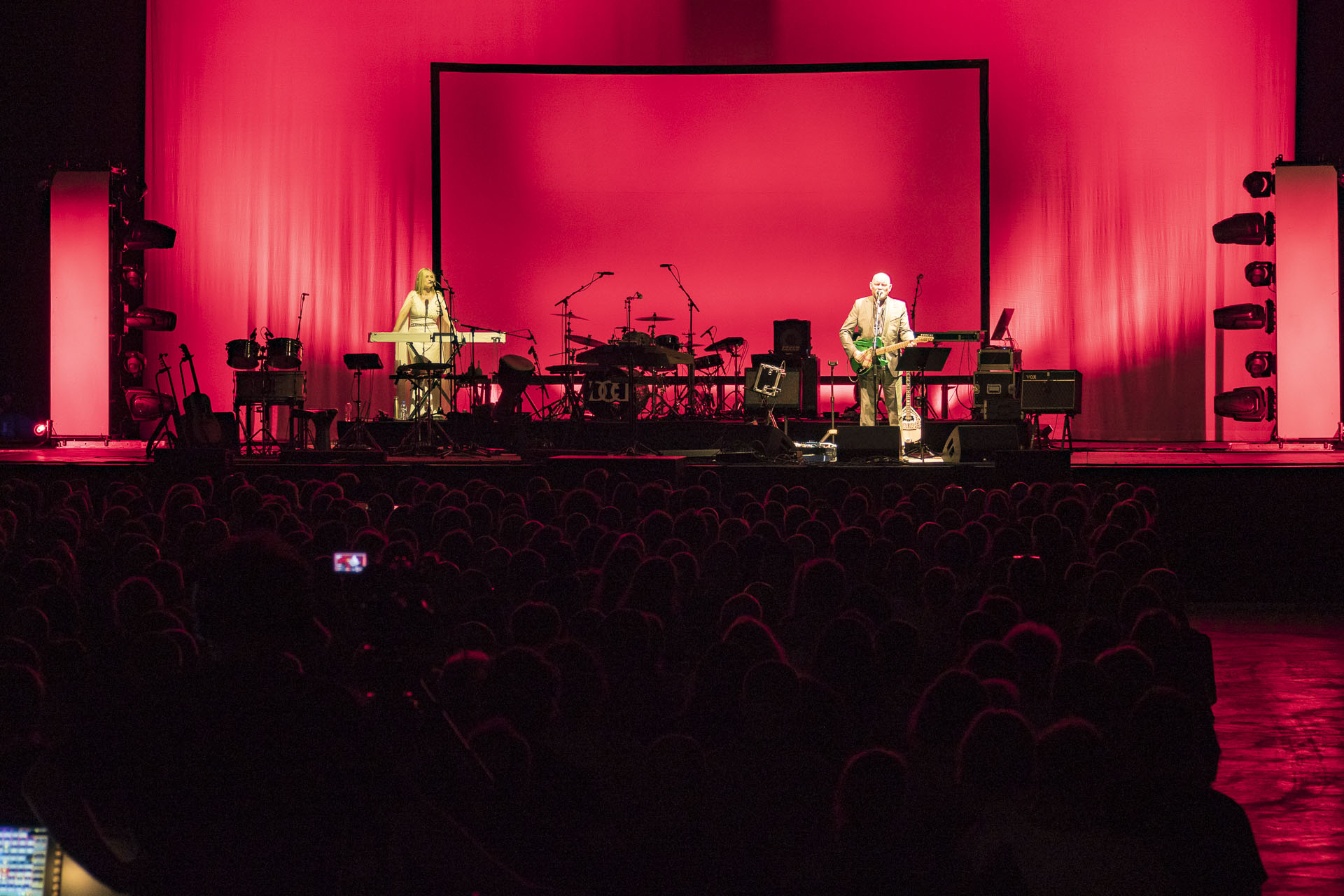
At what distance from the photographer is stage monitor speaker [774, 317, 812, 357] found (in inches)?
429

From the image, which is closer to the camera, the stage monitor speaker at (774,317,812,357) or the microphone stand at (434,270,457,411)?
the microphone stand at (434,270,457,411)

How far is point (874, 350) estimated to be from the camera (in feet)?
30.2

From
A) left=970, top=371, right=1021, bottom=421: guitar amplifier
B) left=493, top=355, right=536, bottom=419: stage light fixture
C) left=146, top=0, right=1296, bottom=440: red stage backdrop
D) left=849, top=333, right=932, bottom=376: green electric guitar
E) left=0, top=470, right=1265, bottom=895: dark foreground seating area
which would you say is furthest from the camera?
left=146, top=0, right=1296, bottom=440: red stage backdrop

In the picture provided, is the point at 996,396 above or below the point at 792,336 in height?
below

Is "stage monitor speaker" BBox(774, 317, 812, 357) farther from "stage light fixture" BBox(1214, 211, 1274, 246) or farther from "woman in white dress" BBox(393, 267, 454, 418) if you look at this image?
"stage light fixture" BBox(1214, 211, 1274, 246)

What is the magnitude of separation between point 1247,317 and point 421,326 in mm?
7814

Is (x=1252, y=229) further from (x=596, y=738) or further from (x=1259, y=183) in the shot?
(x=596, y=738)

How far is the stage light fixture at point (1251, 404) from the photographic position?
10.6 meters

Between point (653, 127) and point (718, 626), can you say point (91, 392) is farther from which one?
point (718, 626)

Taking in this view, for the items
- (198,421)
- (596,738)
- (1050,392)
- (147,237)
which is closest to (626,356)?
(198,421)

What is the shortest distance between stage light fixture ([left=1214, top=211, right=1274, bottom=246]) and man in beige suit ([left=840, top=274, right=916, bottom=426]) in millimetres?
3776

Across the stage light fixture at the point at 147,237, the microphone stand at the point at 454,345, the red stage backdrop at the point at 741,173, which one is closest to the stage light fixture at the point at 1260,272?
the red stage backdrop at the point at 741,173

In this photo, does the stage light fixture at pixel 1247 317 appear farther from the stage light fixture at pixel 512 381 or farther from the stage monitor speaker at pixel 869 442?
the stage light fixture at pixel 512 381

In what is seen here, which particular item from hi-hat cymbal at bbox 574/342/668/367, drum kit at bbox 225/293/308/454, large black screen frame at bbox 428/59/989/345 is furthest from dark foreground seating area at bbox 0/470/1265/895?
large black screen frame at bbox 428/59/989/345
